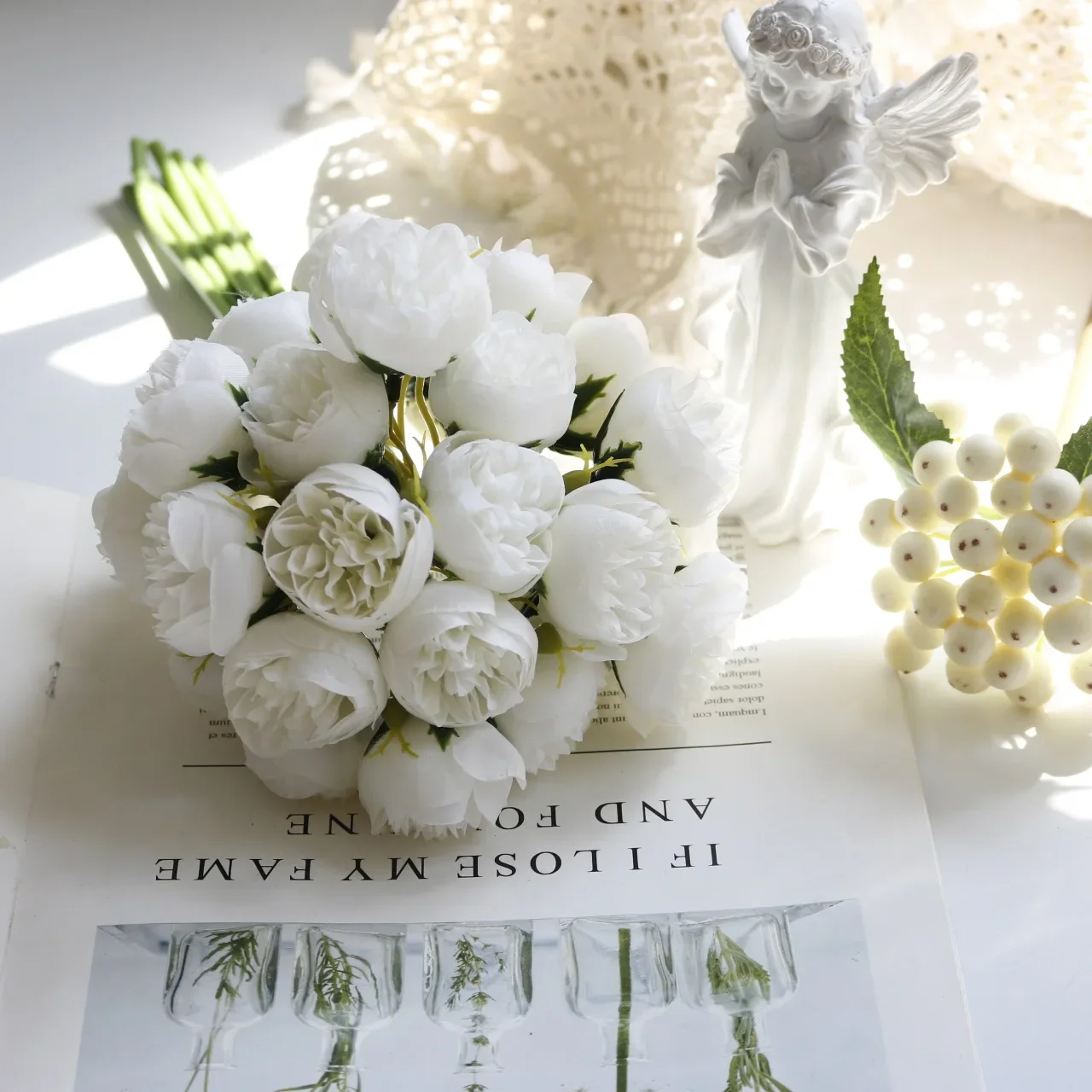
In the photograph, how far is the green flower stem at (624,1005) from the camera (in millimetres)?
414

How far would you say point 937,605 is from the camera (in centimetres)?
51

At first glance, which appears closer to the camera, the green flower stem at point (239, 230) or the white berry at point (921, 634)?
the white berry at point (921, 634)

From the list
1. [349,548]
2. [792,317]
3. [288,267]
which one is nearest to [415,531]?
[349,548]

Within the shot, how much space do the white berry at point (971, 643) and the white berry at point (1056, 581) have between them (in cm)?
3

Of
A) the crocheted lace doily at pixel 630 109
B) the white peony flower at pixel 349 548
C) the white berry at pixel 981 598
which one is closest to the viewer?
the white peony flower at pixel 349 548

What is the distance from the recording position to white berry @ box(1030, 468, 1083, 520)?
1.59 feet

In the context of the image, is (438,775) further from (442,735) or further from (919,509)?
(919,509)

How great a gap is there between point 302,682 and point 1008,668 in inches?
11.1

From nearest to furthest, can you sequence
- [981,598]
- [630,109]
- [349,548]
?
[349,548]
[981,598]
[630,109]

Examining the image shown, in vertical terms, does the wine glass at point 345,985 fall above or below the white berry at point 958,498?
below

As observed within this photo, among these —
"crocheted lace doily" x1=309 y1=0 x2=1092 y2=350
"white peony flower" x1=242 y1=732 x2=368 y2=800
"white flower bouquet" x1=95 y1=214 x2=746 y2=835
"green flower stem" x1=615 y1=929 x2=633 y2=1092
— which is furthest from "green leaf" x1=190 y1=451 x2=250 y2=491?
"crocheted lace doily" x1=309 y1=0 x2=1092 y2=350

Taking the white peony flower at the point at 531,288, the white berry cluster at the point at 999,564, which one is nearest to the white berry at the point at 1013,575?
the white berry cluster at the point at 999,564

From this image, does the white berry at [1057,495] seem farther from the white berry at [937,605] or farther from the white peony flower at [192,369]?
the white peony flower at [192,369]

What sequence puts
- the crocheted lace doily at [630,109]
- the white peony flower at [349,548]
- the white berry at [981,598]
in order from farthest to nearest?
the crocheted lace doily at [630,109] → the white berry at [981,598] → the white peony flower at [349,548]
